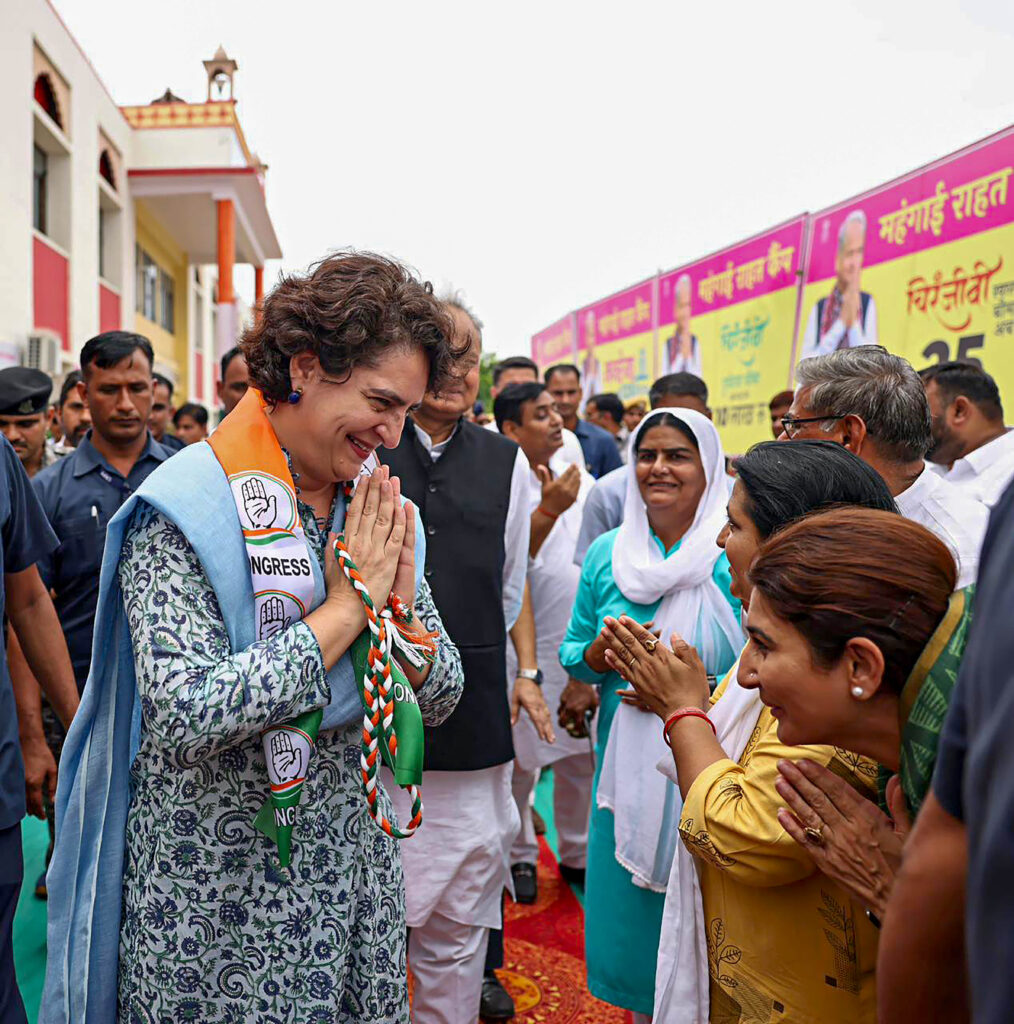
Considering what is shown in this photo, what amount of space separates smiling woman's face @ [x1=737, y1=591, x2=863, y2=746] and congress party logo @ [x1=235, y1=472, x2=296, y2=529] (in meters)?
0.80

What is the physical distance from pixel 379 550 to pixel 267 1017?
2.69ft

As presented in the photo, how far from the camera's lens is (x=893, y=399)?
238cm

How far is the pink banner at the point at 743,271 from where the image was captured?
6785 millimetres

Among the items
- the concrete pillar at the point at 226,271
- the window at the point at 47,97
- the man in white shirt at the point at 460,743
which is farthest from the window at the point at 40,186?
the man in white shirt at the point at 460,743

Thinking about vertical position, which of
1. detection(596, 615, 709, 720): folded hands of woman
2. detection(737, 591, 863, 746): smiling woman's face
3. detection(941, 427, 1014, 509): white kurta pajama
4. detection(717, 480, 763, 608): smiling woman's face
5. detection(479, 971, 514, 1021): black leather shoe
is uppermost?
detection(941, 427, 1014, 509): white kurta pajama

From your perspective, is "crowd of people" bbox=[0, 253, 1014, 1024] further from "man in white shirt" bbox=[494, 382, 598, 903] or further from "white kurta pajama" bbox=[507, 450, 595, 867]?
"white kurta pajama" bbox=[507, 450, 595, 867]

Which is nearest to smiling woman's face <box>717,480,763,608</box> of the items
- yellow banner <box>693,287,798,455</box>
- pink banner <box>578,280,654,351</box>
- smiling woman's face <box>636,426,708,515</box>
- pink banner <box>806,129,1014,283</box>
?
smiling woman's face <box>636,426,708,515</box>

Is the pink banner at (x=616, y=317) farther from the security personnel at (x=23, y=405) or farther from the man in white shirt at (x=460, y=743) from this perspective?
the man in white shirt at (x=460, y=743)

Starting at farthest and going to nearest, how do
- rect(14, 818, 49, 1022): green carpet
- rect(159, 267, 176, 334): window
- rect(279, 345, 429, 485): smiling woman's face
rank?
rect(159, 267, 176, 334): window, rect(14, 818, 49, 1022): green carpet, rect(279, 345, 429, 485): smiling woman's face

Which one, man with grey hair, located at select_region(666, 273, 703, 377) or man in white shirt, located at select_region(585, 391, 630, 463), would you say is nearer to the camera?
man with grey hair, located at select_region(666, 273, 703, 377)

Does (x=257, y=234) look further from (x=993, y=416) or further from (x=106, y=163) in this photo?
(x=993, y=416)

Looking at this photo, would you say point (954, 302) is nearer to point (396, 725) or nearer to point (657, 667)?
point (657, 667)

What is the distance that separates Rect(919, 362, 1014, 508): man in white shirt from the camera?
4.16 m

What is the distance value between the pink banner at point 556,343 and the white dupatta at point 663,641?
9.88 metres
